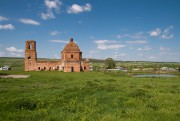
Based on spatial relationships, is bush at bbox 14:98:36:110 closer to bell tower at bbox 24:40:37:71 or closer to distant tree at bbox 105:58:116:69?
bell tower at bbox 24:40:37:71

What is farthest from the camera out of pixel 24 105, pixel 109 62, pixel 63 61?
pixel 109 62

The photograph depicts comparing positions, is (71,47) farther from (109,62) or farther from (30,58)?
(109,62)

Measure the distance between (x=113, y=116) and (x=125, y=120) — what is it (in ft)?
2.34

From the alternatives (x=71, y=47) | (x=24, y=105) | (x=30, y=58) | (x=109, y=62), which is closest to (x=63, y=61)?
(x=71, y=47)

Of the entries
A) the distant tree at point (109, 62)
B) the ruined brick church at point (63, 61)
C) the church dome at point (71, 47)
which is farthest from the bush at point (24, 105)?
the distant tree at point (109, 62)

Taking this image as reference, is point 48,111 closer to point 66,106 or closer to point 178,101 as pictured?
point 66,106

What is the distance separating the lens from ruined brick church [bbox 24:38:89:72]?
52719 mm

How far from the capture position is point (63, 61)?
174 feet

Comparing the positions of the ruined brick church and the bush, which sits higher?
the ruined brick church

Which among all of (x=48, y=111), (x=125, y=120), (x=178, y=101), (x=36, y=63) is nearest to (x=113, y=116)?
(x=125, y=120)

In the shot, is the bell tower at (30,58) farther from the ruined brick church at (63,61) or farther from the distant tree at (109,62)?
the distant tree at (109,62)

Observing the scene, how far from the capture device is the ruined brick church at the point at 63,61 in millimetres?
52719


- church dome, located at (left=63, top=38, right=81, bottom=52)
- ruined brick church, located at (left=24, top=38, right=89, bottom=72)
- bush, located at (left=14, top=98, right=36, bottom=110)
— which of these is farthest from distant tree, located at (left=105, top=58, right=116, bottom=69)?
bush, located at (left=14, top=98, right=36, bottom=110)

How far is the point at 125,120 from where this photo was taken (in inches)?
363
